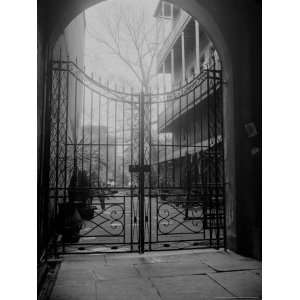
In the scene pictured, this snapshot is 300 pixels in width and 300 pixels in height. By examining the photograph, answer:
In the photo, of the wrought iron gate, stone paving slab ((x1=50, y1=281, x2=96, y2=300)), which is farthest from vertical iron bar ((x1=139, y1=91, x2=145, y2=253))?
stone paving slab ((x1=50, y1=281, x2=96, y2=300))

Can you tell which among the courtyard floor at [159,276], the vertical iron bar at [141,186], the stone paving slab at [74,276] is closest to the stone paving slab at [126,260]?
the courtyard floor at [159,276]

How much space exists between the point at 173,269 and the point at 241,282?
39.9 inches

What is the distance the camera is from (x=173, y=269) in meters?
4.56

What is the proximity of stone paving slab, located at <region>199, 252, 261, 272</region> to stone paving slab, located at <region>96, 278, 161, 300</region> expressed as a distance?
1195 mm

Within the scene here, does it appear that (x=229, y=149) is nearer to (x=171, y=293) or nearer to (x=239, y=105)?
(x=239, y=105)

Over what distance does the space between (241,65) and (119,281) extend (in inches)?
159

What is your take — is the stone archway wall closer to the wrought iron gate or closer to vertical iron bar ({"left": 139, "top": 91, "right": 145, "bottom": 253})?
the wrought iron gate

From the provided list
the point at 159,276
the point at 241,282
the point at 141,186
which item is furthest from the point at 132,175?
the point at 241,282

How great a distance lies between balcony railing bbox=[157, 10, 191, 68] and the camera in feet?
50.3

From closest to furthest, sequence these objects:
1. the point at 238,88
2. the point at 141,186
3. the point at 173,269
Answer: the point at 173,269 < the point at 238,88 < the point at 141,186

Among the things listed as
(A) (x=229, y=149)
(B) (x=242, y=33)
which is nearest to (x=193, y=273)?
(A) (x=229, y=149)

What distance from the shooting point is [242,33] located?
5613 millimetres

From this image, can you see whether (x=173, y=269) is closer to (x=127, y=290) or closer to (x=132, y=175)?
(x=127, y=290)

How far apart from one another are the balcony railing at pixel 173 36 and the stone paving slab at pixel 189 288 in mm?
12806
